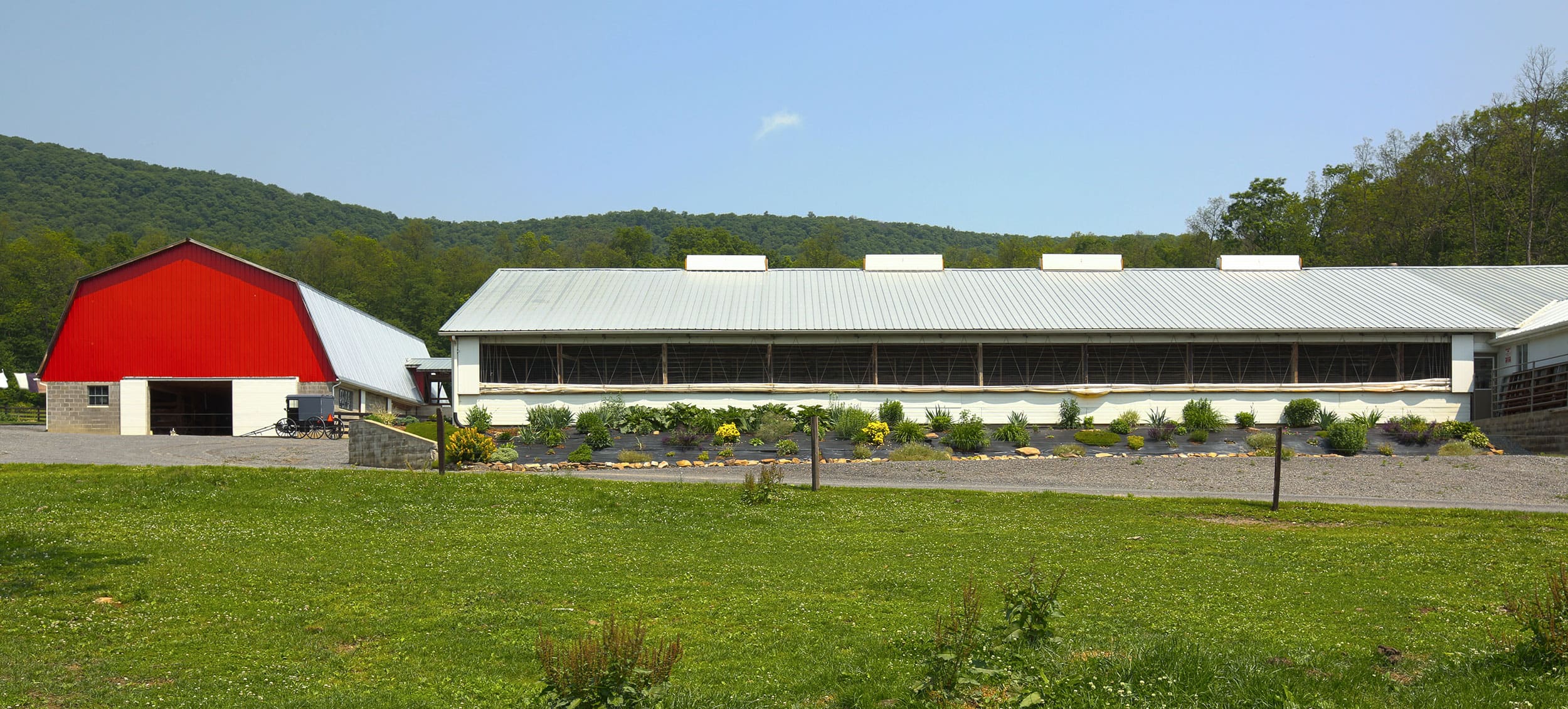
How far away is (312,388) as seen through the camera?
123ft

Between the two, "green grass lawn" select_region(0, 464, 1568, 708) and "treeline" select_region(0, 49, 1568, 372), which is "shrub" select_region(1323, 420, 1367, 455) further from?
"treeline" select_region(0, 49, 1568, 372)

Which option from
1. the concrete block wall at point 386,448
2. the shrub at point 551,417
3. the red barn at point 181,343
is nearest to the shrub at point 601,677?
the concrete block wall at point 386,448

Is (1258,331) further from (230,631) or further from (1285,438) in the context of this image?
(230,631)

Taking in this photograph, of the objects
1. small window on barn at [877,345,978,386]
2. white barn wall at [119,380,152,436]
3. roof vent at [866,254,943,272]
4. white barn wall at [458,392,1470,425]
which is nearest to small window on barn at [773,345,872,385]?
small window on barn at [877,345,978,386]

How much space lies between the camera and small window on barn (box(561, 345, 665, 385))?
119 feet

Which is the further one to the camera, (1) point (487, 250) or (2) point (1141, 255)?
(1) point (487, 250)

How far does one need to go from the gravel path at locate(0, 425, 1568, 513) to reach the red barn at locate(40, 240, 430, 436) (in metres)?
8.81

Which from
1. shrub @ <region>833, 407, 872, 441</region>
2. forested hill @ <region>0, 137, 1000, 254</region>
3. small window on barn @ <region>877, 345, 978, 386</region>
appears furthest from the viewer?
forested hill @ <region>0, 137, 1000, 254</region>

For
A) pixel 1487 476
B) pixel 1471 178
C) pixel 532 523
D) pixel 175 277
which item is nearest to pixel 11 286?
pixel 175 277

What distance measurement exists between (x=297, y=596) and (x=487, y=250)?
103567 millimetres

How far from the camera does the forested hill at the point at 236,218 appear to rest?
94.1 m

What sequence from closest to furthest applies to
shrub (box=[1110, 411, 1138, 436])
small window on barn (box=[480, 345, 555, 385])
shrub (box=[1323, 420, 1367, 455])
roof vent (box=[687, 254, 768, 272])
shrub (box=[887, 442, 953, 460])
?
shrub (box=[887, 442, 953, 460]) → shrub (box=[1323, 420, 1367, 455]) → shrub (box=[1110, 411, 1138, 436]) → small window on barn (box=[480, 345, 555, 385]) → roof vent (box=[687, 254, 768, 272])

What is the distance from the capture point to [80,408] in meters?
Result: 37.4

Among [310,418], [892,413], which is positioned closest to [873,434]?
[892,413]
